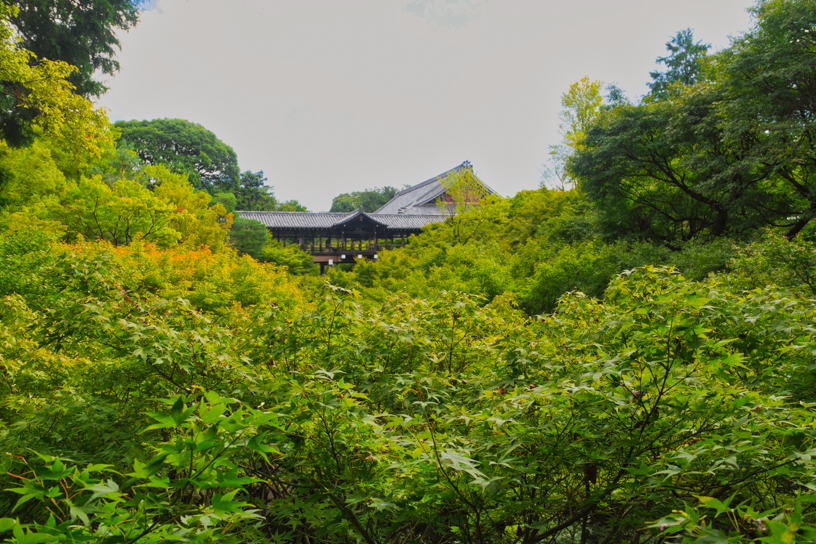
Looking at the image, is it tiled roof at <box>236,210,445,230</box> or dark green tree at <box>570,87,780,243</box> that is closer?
dark green tree at <box>570,87,780,243</box>

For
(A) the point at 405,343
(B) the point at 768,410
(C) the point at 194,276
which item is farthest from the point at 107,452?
(C) the point at 194,276

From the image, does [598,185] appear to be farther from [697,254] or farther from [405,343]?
[405,343]

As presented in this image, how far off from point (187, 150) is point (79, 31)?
22.4 meters

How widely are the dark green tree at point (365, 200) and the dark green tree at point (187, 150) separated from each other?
19.7 m

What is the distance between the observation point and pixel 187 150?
33.2m

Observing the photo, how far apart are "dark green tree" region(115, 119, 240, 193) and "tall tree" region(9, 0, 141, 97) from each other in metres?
17.2

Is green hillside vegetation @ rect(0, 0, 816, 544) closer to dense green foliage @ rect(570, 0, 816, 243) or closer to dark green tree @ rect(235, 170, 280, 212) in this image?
dense green foliage @ rect(570, 0, 816, 243)

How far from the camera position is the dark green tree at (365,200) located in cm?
5491

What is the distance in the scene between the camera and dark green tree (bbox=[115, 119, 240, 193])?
3142 cm

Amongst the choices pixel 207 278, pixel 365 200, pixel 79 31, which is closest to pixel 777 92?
pixel 207 278

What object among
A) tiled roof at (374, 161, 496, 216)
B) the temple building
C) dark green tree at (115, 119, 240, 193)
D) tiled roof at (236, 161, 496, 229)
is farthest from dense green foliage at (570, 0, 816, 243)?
dark green tree at (115, 119, 240, 193)

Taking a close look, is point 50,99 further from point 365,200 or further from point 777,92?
point 365,200

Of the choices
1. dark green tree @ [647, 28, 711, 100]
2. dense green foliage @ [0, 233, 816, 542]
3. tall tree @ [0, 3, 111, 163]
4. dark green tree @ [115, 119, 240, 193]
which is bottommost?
dense green foliage @ [0, 233, 816, 542]

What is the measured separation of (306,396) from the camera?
5.61 ft
